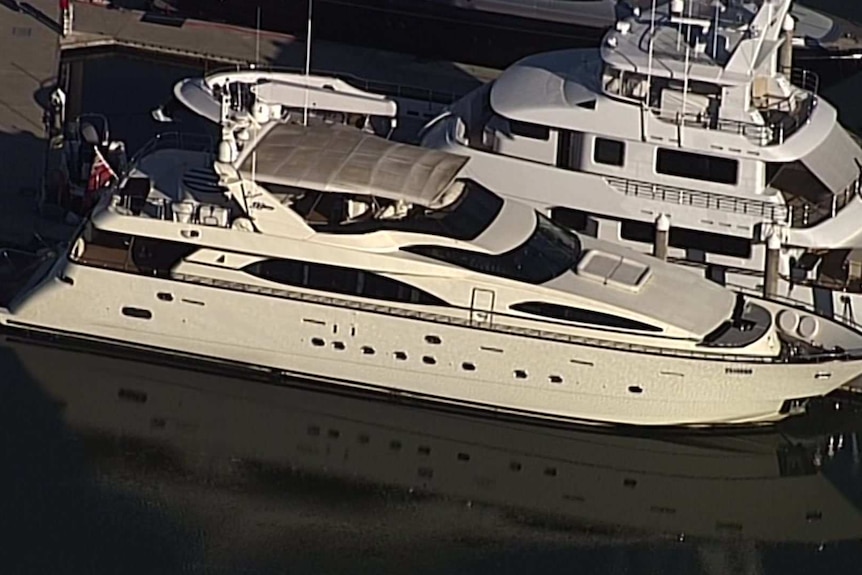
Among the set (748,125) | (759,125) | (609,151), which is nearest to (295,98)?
(609,151)

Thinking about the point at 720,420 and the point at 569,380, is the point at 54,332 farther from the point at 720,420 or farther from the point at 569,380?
the point at 720,420

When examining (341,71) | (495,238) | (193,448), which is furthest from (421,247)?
(341,71)

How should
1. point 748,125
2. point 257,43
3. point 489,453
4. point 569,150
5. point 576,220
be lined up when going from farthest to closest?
point 257,43 → point 576,220 → point 569,150 → point 748,125 → point 489,453

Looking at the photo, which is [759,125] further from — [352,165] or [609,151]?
[352,165]

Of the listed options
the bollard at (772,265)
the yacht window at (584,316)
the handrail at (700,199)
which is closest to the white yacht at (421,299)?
the yacht window at (584,316)

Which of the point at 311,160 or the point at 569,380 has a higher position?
the point at 311,160

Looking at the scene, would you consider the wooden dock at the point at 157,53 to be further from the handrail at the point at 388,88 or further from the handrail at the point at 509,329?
the handrail at the point at 509,329
